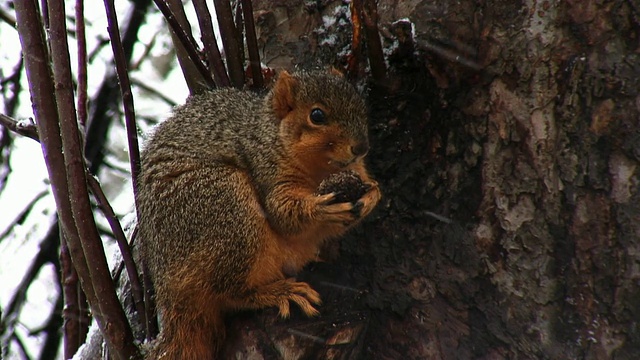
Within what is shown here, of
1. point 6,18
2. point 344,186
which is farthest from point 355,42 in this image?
point 6,18

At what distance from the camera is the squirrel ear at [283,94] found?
7.38 feet

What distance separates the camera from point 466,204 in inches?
74.8

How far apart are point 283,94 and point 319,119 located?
0.48ft

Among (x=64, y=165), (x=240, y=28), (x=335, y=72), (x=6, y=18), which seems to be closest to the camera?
(x=64, y=165)

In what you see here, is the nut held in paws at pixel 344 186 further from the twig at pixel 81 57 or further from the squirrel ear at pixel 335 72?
the twig at pixel 81 57

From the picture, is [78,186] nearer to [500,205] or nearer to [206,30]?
[206,30]

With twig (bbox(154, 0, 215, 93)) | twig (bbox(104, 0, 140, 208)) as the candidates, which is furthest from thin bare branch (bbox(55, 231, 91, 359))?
twig (bbox(154, 0, 215, 93))

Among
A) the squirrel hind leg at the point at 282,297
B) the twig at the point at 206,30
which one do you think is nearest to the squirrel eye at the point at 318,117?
the twig at the point at 206,30

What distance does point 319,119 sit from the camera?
2.24 meters

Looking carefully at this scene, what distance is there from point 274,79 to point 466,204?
0.90 metres

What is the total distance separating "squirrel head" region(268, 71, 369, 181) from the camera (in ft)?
6.97

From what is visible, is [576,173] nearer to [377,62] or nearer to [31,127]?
[377,62]

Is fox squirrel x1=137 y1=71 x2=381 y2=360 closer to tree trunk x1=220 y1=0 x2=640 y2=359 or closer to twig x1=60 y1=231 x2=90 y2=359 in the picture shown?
tree trunk x1=220 y1=0 x2=640 y2=359

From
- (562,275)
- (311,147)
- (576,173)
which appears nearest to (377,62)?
(311,147)
